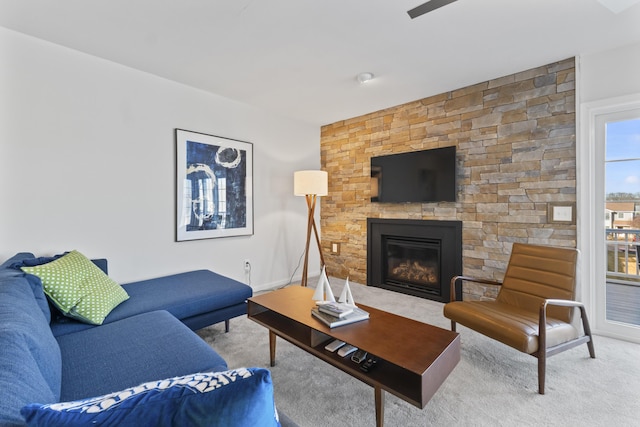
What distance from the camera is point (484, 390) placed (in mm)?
1812

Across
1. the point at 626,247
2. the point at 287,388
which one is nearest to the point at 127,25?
the point at 287,388

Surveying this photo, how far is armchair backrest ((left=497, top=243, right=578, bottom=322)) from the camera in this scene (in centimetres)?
218

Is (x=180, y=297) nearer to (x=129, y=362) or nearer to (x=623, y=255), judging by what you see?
(x=129, y=362)

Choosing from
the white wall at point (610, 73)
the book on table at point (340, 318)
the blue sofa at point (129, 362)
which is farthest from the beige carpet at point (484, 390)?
the white wall at point (610, 73)

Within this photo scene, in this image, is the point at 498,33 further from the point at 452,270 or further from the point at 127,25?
the point at 127,25

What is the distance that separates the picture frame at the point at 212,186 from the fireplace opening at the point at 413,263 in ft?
6.40

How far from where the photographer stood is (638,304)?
2.49 metres

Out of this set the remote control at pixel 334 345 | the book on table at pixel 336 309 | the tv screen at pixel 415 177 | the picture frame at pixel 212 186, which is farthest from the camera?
the tv screen at pixel 415 177

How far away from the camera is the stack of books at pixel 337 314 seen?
177 centimetres

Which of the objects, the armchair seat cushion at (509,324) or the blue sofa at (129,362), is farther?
the armchair seat cushion at (509,324)

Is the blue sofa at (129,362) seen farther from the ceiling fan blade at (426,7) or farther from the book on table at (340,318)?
the ceiling fan blade at (426,7)

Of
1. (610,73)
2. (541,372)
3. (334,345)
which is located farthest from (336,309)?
(610,73)

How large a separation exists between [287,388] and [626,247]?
304 centimetres

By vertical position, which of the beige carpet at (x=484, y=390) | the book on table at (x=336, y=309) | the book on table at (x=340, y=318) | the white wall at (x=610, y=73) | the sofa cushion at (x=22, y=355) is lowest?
the beige carpet at (x=484, y=390)
